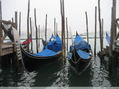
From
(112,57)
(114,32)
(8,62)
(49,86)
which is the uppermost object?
(114,32)

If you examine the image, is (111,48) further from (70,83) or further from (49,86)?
(49,86)

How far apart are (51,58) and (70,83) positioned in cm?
201

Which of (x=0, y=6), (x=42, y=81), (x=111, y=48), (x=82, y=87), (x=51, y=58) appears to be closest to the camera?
(x=82, y=87)

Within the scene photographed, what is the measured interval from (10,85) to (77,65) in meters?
2.89

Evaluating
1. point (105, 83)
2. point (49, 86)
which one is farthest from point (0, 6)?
point (105, 83)

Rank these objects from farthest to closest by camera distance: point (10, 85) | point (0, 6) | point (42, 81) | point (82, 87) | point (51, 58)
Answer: point (0, 6)
point (51, 58)
point (42, 81)
point (10, 85)
point (82, 87)

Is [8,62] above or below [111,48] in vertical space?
below

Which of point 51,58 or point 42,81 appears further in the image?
point 51,58

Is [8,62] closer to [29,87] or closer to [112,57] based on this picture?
[29,87]

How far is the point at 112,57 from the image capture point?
→ 5.64 metres

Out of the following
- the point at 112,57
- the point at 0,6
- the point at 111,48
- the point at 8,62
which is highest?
the point at 0,6

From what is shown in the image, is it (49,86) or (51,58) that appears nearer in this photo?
(49,86)

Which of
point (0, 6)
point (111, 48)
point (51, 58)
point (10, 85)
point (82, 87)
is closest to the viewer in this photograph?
point (82, 87)

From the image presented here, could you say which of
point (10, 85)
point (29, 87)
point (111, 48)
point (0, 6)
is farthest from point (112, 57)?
point (0, 6)
